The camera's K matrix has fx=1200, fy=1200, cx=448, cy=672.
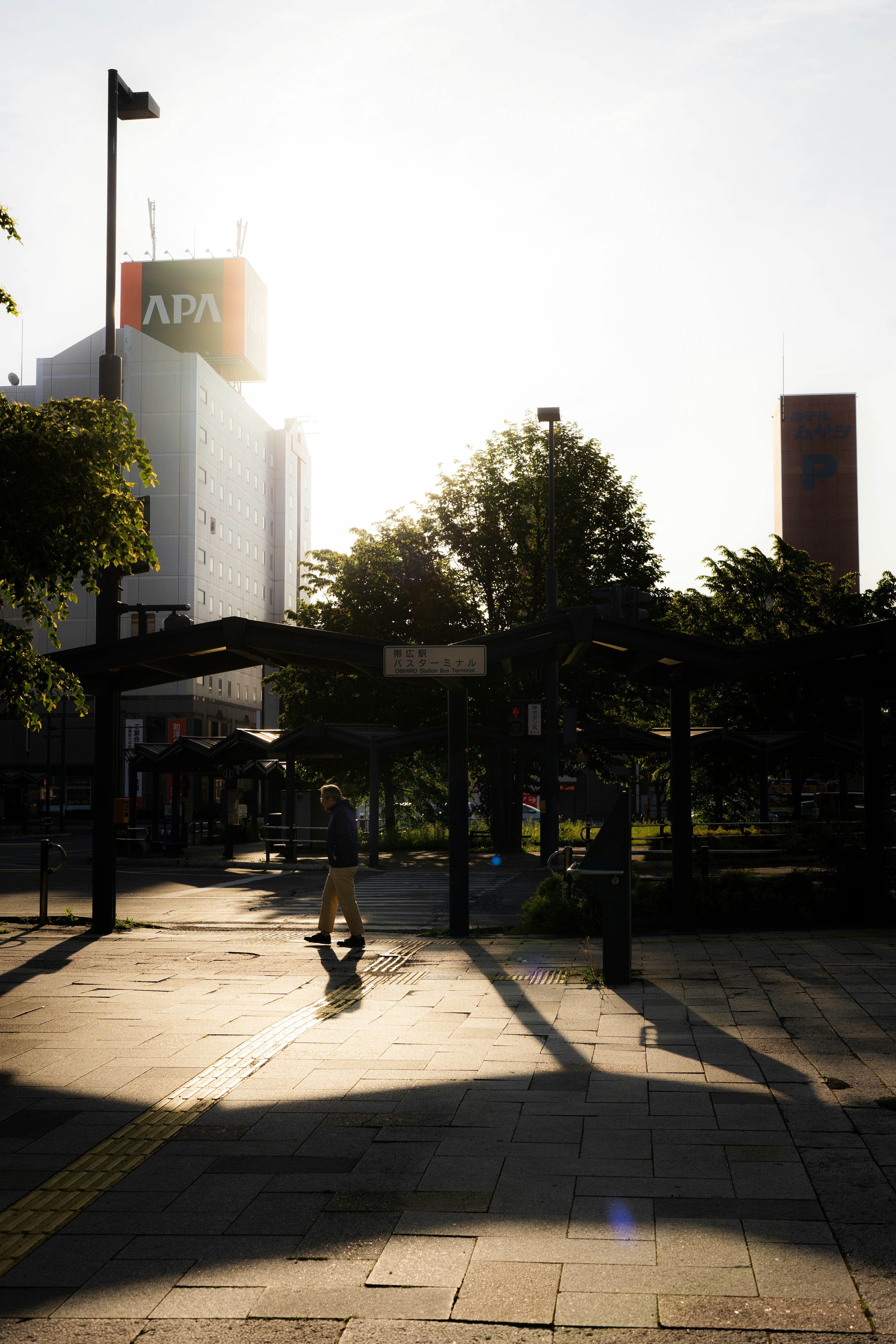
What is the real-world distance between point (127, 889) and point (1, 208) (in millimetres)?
14210

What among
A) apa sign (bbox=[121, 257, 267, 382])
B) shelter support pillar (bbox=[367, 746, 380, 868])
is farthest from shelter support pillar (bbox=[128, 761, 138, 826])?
apa sign (bbox=[121, 257, 267, 382])

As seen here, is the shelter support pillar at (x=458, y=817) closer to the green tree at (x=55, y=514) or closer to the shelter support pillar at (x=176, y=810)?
the green tree at (x=55, y=514)

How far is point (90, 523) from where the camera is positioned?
8.60 metres

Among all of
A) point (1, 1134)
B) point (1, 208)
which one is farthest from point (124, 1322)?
point (1, 208)

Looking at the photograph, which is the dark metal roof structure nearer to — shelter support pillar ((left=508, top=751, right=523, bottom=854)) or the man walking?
the man walking

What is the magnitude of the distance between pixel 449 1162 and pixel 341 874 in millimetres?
7608

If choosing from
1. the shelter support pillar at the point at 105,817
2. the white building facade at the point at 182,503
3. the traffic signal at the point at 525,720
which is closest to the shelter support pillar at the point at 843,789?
the traffic signal at the point at 525,720

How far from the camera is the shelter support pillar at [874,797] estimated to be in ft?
43.0

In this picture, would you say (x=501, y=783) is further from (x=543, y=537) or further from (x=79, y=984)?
(x=79, y=984)

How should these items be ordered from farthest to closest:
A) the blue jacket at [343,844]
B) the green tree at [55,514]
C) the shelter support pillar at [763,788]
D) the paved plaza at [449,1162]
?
the shelter support pillar at [763,788]
the blue jacket at [343,844]
the green tree at [55,514]
the paved plaza at [449,1162]

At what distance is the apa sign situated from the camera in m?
84.4

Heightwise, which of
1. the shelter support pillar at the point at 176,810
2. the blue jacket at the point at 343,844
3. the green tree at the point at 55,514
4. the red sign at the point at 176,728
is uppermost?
the green tree at the point at 55,514

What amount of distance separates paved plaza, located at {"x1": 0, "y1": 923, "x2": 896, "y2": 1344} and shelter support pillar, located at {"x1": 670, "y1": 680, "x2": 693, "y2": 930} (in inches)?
133

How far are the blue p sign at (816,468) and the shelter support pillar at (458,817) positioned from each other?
101 meters
